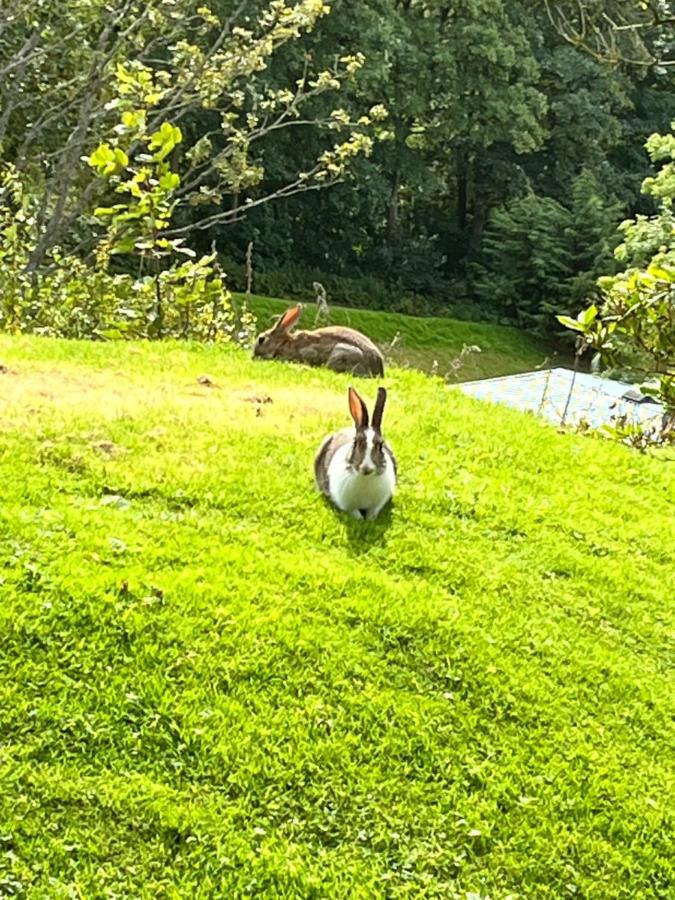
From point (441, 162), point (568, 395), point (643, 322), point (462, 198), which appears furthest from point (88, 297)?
point (462, 198)

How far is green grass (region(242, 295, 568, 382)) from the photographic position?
83.8 feet

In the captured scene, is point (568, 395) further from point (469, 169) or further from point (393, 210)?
point (469, 169)

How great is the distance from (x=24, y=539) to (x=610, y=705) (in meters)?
2.69

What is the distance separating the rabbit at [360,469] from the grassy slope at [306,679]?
5.7 inches

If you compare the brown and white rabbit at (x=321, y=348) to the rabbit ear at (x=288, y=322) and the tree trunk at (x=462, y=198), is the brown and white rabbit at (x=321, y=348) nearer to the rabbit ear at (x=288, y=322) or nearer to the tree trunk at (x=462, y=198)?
the rabbit ear at (x=288, y=322)

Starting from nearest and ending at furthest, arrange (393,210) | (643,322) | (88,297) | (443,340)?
(643,322) < (88,297) < (443,340) < (393,210)

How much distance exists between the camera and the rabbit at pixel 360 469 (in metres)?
5.23

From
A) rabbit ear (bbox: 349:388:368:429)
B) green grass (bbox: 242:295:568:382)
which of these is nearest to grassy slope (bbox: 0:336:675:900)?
rabbit ear (bbox: 349:388:368:429)

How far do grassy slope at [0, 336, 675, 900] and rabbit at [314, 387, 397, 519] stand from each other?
0.48ft

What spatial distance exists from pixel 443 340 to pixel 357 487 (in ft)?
75.0

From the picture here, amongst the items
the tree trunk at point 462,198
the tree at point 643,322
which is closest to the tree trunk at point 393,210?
the tree trunk at point 462,198

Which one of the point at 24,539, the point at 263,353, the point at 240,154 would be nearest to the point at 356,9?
the point at 240,154

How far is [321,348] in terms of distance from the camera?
9.25 meters

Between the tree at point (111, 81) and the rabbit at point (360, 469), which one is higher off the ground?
the tree at point (111, 81)
